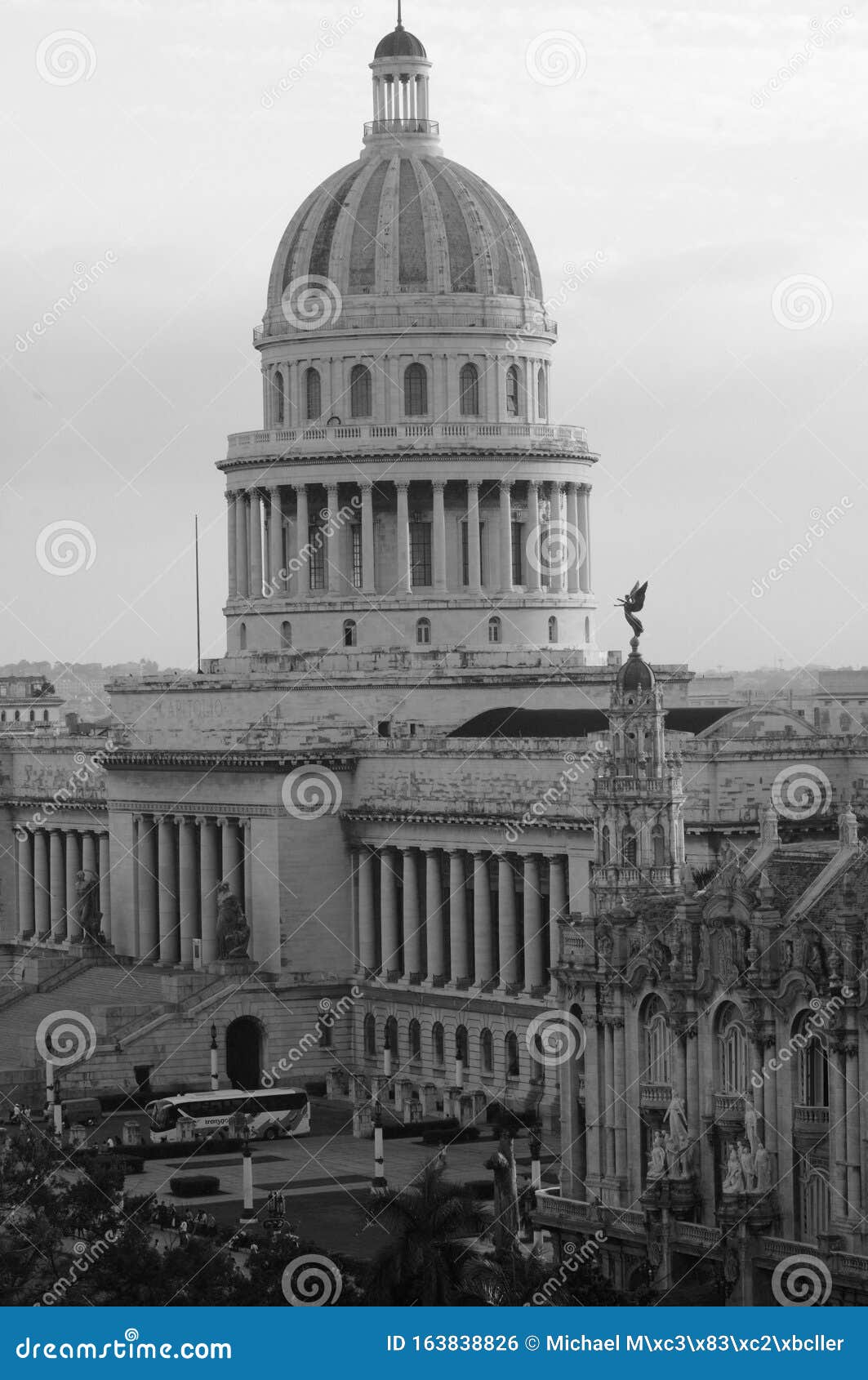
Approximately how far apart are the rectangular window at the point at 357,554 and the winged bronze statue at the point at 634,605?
60.3 m

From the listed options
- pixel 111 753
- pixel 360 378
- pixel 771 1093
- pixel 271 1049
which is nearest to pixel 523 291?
pixel 360 378

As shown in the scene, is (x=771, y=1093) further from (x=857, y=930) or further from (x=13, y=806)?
(x=13, y=806)

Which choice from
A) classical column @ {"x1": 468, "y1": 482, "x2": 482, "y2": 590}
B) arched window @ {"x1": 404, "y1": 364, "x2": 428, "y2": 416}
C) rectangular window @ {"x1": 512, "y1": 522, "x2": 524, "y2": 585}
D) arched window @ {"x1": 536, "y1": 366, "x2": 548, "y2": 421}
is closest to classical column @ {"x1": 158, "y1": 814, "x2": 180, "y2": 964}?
classical column @ {"x1": 468, "y1": 482, "x2": 482, "y2": 590}

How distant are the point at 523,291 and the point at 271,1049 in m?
42.5

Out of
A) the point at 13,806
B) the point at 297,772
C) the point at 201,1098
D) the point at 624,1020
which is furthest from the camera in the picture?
the point at 13,806

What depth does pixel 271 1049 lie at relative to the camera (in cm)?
14512

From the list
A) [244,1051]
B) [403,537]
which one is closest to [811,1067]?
[244,1051]

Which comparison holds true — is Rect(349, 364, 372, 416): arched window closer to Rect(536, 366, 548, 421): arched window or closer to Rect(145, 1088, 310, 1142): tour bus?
Rect(536, 366, 548, 421): arched window

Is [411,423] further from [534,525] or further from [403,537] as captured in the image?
[534,525]

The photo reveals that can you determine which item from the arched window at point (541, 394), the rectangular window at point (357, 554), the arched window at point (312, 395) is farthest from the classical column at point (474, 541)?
the arched window at point (312, 395)

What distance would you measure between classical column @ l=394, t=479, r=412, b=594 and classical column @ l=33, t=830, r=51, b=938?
23692mm

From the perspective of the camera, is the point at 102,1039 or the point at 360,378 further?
the point at 360,378

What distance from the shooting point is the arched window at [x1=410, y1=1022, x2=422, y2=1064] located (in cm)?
14362

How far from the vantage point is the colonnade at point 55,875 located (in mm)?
171750
